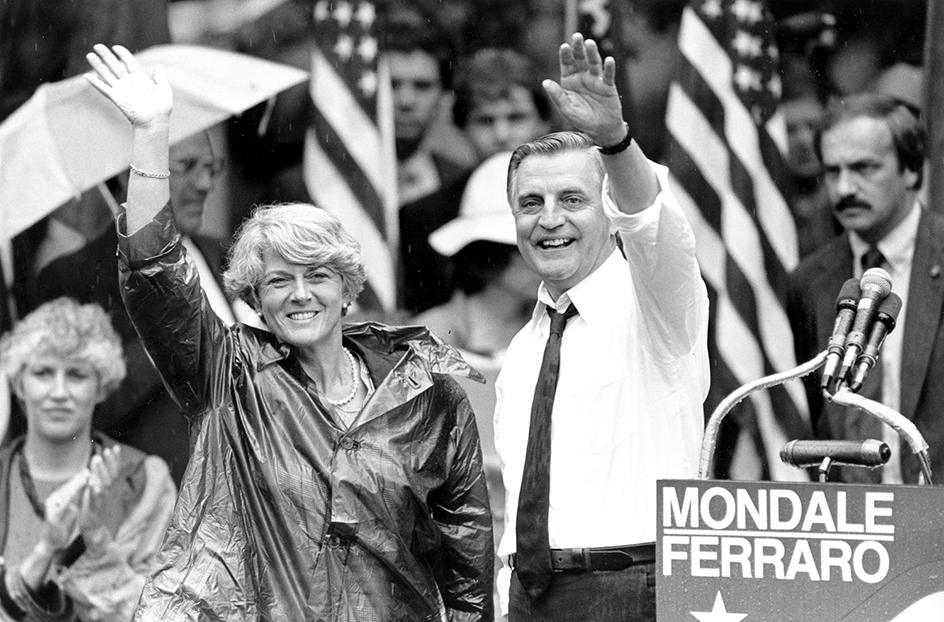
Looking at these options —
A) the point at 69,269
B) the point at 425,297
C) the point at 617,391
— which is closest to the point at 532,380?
the point at 617,391

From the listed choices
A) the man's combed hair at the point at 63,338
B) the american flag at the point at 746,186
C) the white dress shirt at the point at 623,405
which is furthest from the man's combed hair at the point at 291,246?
the american flag at the point at 746,186

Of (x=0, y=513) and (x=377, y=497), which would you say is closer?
(x=377, y=497)

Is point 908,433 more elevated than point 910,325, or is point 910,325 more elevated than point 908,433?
point 910,325

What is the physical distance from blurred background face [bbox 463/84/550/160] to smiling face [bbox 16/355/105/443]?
6.02 ft

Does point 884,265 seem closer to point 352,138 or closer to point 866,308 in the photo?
point 352,138

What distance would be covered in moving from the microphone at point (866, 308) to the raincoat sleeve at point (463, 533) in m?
1.33

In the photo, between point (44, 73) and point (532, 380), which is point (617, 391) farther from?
point (44, 73)

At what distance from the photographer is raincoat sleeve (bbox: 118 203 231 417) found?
11.0 feet

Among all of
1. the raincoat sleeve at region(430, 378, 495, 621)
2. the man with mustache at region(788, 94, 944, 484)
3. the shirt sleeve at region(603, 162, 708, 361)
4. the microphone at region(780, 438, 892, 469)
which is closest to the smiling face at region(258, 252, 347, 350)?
the raincoat sleeve at region(430, 378, 495, 621)

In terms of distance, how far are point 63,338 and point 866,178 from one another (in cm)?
325

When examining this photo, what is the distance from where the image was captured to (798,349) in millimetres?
5543

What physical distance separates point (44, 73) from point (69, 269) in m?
0.80

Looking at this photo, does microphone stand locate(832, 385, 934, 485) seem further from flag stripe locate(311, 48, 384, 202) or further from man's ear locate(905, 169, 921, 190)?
flag stripe locate(311, 48, 384, 202)

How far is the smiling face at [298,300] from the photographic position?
363cm
